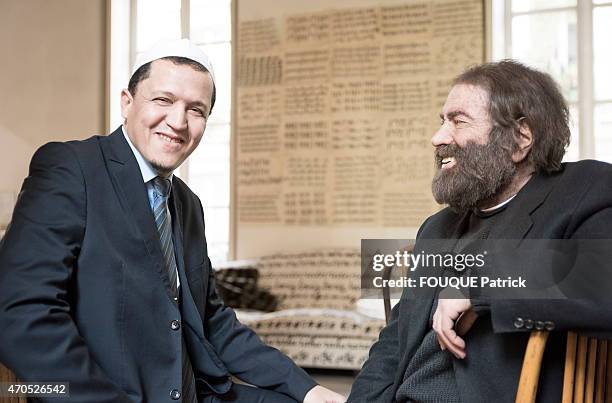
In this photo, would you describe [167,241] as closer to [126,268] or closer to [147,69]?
[126,268]

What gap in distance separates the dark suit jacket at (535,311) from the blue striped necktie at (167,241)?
50cm

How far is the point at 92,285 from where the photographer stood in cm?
149

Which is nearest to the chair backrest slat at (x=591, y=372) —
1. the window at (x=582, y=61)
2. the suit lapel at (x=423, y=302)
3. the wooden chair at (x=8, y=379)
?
the suit lapel at (x=423, y=302)

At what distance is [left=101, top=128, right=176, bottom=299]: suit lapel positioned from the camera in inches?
62.2

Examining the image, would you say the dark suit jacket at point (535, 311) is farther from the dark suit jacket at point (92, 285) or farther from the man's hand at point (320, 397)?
the dark suit jacket at point (92, 285)

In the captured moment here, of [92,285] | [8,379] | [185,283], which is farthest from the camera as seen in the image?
[185,283]

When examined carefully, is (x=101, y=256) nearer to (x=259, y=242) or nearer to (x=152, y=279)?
(x=152, y=279)

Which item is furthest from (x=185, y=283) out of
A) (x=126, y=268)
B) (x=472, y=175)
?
(x=472, y=175)

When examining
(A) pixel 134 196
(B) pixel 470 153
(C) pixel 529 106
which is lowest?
(A) pixel 134 196

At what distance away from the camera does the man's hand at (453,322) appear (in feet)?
5.16

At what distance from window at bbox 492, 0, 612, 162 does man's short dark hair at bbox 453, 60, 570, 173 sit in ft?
11.6

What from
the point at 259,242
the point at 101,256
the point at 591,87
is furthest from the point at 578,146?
the point at 101,256

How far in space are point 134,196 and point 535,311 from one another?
35.1 inches

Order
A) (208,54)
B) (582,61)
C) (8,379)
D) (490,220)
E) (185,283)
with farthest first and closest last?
(208,54) < (582,61) < (490,220) < (185,283) < (8,379)
